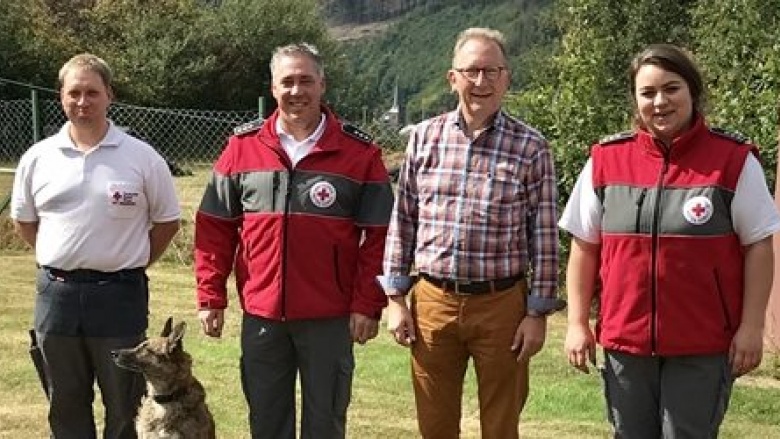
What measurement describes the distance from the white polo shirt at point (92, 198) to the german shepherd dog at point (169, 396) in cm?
37

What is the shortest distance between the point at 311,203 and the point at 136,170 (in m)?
0.83

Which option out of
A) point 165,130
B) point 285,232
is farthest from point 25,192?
point 165,130

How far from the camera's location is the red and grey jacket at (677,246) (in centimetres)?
351

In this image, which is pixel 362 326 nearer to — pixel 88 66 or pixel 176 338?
pixel 176 338

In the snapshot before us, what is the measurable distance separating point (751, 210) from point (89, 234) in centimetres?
259

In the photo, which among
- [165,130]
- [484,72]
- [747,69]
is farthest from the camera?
[165,130]

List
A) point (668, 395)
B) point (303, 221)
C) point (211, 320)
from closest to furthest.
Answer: point (668, 395)
point (303, 221)
point (211, 320)

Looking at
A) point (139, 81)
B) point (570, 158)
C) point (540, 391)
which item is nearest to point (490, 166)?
point (540, 391)

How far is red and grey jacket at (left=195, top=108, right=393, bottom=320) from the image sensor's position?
420cm

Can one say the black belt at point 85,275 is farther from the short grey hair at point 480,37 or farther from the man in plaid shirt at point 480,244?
the short grey hair at point 480,37

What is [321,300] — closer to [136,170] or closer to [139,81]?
[136,170]

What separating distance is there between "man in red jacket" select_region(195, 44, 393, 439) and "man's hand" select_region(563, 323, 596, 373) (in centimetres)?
81

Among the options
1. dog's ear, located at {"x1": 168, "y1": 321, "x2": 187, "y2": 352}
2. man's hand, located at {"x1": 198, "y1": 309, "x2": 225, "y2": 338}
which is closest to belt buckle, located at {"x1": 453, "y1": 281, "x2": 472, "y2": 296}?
man's hand, located at {"x1": 198, "y1": 309, "x2": 225, "y2": 338}

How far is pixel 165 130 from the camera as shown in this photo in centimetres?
2059
